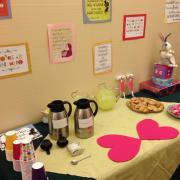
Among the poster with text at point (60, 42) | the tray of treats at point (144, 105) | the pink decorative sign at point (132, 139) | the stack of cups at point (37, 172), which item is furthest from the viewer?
the tray of treats at point (144, 105)

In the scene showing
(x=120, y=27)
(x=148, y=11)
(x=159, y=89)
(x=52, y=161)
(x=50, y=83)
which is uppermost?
(x=148, y=11)

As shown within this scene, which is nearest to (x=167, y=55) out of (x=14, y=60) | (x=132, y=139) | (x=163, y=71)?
(x=163, y=71)

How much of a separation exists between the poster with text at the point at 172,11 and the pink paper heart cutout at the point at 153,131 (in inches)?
36.2

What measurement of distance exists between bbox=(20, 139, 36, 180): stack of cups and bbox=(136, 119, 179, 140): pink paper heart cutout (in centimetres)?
58

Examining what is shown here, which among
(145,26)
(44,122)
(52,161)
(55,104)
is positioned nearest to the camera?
(52,161)

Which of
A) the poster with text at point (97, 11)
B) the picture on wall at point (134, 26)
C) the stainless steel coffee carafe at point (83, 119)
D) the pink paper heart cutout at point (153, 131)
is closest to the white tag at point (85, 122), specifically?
the stainless steel coffee carafe at point (83, 119)

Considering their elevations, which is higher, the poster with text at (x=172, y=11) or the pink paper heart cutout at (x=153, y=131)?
the poster with text at (x=172, y=11)

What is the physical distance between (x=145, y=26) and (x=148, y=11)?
11 cm

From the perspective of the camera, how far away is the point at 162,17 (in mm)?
1711

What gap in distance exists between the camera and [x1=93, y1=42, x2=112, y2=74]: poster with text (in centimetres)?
147

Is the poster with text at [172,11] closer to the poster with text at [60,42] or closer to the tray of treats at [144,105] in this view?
the tray of treats at [144,105]

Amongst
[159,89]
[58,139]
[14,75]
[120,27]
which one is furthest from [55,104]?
[159,89]

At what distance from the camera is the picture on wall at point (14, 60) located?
1155 millimetres

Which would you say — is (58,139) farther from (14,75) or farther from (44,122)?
(14,75)
